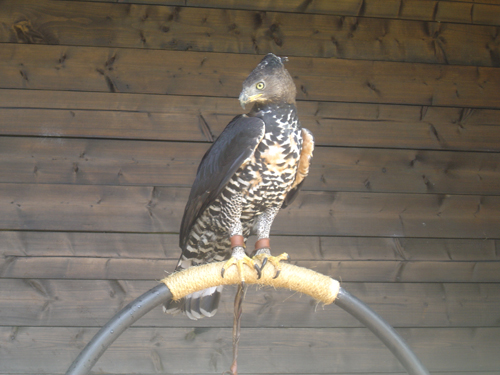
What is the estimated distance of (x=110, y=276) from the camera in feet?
7.64

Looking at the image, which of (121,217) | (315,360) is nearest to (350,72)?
(121,217)

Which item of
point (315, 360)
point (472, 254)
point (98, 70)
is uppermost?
point (98, 70)

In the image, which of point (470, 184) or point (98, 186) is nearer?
point (98, 186)

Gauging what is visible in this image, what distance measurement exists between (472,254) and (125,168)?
1954 millimetres

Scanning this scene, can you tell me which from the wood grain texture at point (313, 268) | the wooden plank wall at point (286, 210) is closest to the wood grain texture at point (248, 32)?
the wooden plank wall at point (286, 210)

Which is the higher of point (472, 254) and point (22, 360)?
point (472, 254)

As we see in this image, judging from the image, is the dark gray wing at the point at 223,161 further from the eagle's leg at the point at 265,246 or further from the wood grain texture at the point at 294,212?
the wood grain texture at the point at 294,212

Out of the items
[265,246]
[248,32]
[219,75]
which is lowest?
[265,246]

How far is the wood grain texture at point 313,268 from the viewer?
7.52ft

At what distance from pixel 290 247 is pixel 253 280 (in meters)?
1.11

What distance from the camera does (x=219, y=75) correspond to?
2.31m

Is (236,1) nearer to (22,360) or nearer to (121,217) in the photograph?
(121,217)

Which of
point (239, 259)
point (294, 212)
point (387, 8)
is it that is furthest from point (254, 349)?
point (387, 8)

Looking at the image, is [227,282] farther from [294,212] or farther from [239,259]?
[294,212]
